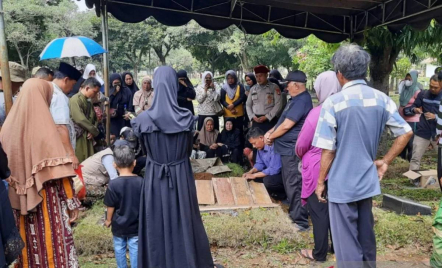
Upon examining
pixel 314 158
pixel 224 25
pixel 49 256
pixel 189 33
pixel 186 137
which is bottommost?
pixel 49 256

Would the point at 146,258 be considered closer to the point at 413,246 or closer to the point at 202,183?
the point at 202,183

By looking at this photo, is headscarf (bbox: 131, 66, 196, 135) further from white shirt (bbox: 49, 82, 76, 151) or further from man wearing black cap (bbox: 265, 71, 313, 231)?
man wearing black cap (bbox: 265, 71, 313, 231)

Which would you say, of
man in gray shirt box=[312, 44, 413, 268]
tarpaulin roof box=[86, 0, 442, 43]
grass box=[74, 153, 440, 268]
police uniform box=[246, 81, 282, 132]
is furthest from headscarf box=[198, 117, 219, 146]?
man in gray shirt box=[312, 44, 413, 268]

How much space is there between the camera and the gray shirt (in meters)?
6.50

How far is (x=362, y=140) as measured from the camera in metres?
2.40

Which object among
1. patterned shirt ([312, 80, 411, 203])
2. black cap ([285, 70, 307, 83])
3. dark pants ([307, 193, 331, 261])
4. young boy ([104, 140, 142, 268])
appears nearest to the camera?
patterned shirt ([312, 80, 411, 203])

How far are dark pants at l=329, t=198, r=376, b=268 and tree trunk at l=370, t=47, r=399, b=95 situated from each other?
6.21m

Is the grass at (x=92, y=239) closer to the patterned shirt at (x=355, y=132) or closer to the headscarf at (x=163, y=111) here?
the headscarf at (x=163, y=111)

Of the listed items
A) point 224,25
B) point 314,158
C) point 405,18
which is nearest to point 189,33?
point 224,25

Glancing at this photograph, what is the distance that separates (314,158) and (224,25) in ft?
14.9

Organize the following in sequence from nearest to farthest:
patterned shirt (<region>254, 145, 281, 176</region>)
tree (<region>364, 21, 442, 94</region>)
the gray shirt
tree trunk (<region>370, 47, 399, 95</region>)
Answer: patterned shirt (<region>254, 145, 281, 176</region>)
the gray shirt
tree (<region>364, 21, 442, 94</region>)
tree trunk (<region>370, 47, 399, 95</region>)

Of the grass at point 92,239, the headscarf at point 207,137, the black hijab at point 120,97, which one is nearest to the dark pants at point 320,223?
the grass at point 92,239

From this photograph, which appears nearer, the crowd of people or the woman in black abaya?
the crowd of people

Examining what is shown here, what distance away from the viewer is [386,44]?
7.45 metres
